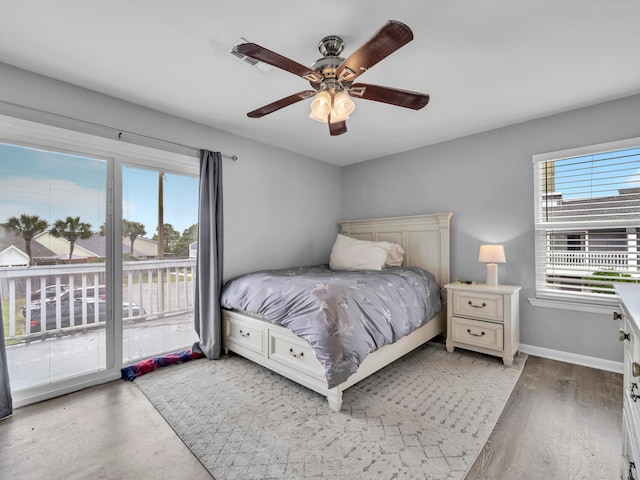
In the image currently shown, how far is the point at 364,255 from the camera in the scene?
3.44 metres

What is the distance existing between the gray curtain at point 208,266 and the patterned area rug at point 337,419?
0.24m

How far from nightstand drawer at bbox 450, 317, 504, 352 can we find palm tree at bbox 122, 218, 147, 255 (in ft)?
10.4

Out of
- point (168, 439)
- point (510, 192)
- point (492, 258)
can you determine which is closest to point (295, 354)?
point (168, 439)

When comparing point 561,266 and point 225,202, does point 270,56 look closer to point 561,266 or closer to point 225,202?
point 225,202

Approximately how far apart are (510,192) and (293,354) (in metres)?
2.73

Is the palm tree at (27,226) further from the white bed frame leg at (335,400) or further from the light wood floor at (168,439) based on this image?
the white bed frame leg at (335,400)

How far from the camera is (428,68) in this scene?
211cm

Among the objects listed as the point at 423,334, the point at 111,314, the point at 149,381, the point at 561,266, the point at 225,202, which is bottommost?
the point at 149,381

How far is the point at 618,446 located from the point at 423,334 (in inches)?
59.9

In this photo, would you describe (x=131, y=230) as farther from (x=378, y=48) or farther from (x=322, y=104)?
(x=378, y=48)

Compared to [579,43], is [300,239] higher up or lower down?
lower down

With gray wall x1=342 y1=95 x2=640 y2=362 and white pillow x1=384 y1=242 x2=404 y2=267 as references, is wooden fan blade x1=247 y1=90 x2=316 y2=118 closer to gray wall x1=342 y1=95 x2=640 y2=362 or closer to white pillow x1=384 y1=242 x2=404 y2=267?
white pillow x1=384 y1=242 x2=404 y2=267

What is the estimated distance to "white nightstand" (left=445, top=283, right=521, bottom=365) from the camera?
2746mm

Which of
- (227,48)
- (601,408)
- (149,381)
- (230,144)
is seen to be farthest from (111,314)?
(601,408)
